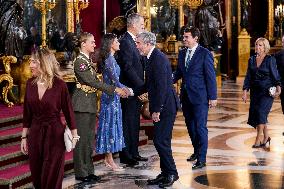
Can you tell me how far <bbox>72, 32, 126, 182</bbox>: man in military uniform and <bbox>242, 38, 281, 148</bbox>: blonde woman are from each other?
2.48 metres

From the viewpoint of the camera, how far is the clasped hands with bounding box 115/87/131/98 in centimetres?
A: 678

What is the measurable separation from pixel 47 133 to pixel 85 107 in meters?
1.60

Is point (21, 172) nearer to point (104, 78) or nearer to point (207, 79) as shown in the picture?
point (104, 78)

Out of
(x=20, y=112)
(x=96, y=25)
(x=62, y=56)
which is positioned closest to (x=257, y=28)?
(x=96, y=25)

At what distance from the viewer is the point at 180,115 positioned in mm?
12438

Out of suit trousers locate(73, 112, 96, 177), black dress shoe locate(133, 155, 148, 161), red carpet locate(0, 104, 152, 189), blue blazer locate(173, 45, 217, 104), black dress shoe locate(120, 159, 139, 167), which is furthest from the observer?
black dress shoe locate(133, 155, 148, 161)

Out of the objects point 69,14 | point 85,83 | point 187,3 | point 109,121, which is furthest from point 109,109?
point 187,3

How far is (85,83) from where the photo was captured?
6.48m

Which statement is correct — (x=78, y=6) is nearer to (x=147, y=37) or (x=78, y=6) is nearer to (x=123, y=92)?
(x=123, y=92)

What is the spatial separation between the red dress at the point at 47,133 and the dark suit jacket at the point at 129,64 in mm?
2406

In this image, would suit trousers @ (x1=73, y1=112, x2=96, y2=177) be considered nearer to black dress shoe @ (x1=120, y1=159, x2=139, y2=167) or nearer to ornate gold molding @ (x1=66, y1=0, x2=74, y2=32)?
black dress shoe @ (x1=120, y1=159, x2=139, y2=167)

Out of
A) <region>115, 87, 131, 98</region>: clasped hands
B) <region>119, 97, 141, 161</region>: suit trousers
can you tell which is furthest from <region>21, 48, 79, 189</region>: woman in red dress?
<region>119, 97, 141, 161</region>: suit trousers

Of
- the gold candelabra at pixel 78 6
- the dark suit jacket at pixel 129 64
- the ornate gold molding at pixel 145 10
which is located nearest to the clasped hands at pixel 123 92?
the dark suit jacket at pixel 129 64

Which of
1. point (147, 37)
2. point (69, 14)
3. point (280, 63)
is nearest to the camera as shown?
point (147, 37)
